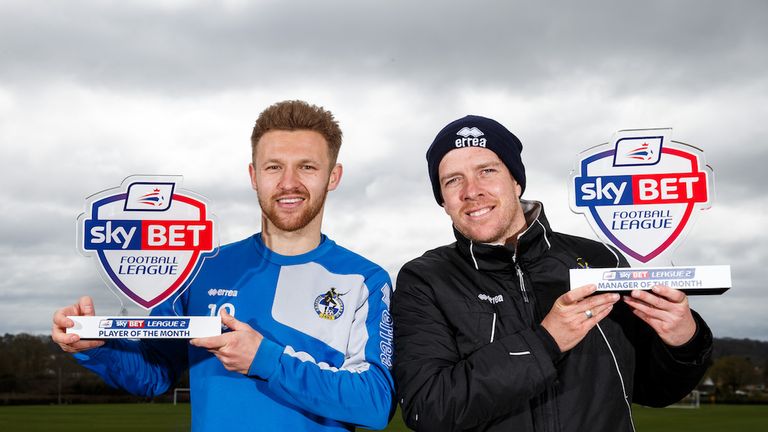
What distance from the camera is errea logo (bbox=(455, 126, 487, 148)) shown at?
388 centimetres

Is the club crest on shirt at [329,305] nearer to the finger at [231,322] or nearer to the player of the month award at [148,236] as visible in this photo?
the finger at [231,322]

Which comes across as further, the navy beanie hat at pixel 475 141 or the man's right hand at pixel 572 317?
the navy beanie hat at pixel 475 141

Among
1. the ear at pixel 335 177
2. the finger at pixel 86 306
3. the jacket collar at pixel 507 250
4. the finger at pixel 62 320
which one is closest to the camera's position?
the jacket collar at pixel 507 250

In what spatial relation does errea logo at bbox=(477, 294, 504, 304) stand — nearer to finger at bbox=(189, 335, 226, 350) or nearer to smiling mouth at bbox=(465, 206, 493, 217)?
smiling mouth at bbox=(465, 206, 493, 217)

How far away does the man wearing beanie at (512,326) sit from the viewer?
134 inches

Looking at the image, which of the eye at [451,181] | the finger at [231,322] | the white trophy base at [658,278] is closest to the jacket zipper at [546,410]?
the white trophy base at [658,278]

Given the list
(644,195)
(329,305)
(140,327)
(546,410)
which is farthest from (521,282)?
(140,327)

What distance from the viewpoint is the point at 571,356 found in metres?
3.68

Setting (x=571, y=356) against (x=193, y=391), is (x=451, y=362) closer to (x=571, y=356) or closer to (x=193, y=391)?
(x=571, y=356)

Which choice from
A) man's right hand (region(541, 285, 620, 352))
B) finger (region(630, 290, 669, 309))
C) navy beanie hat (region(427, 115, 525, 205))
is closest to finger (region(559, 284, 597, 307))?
man's right hand (region(541, 285, 620, 352))

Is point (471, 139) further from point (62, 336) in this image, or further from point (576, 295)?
point (62, 336)

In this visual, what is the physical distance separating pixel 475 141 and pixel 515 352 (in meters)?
1.15

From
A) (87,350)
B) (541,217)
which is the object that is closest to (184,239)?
(87,350)

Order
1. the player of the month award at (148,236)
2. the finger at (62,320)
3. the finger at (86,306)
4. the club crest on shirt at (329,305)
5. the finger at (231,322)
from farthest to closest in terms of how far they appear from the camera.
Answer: the player of the month award at (148,236) → the club crest on shirt at (329,305) → the finger at (86,306) → the finger at (62,320) → the finger at (231,322)
